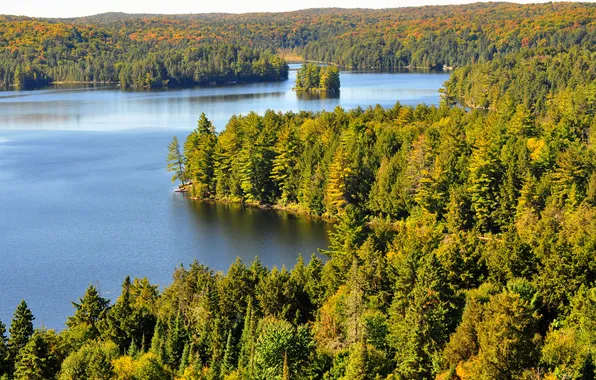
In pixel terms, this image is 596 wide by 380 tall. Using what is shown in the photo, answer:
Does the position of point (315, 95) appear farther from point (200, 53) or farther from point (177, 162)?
point (177, 162)

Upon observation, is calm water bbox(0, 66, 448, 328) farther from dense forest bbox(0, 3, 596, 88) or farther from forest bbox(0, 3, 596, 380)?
dense forest bbox(0, 3, 596, 88)

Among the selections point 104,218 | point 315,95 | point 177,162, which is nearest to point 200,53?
point 315,95

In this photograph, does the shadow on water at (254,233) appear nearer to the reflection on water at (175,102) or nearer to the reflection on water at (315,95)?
the reflection on water at (175,102)

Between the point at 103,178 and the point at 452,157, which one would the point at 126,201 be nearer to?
the point at 103,178

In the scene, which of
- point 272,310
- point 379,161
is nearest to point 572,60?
point 379,161

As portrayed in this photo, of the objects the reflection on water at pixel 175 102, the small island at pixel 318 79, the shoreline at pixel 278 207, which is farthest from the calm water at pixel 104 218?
the small island at pixel 318 79

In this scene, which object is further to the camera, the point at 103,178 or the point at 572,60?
the point at 572,60
